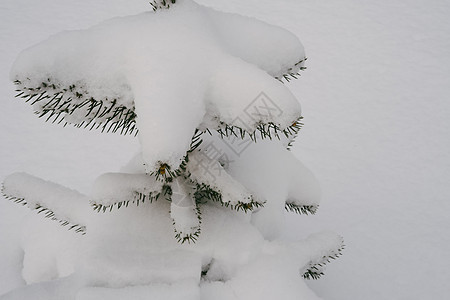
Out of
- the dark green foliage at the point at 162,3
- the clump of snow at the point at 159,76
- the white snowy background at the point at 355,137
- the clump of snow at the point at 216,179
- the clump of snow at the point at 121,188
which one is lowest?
the white snowy background at the point at 355,137

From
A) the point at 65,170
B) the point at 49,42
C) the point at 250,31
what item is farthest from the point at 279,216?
the point at 65,170

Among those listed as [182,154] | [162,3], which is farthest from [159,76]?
[162,3]

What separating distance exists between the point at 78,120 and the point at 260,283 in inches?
33.9

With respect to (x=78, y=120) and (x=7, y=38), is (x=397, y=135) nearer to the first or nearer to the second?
(x=78, y=120)

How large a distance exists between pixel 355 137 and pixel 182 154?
2.87 m

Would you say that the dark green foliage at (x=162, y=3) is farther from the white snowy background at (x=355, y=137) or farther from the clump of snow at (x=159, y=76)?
the white snowy background at (x=355, y=137)

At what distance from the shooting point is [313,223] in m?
2.93

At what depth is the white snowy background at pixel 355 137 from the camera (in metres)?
2.66

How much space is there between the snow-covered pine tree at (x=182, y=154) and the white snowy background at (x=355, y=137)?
41.8 inches

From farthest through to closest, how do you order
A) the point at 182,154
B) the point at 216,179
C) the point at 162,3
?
the point at 216,179
the point at 162,3
the point at 182,154

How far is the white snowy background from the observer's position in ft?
8.72

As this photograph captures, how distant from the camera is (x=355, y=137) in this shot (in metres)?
3.69

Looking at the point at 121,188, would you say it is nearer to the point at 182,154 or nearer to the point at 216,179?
the point at 216,179

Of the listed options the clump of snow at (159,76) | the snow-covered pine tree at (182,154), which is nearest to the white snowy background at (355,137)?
the snow-covered pine tree at (182,154)
